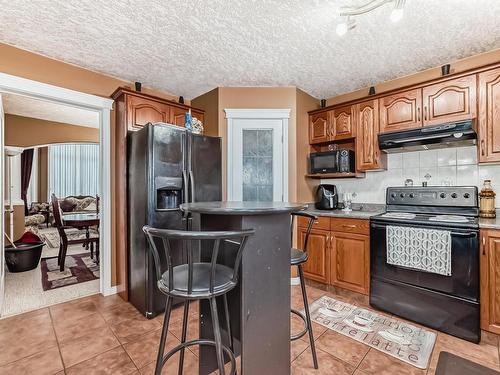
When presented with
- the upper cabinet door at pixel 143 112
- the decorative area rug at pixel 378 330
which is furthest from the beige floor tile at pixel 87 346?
the upper cabinet door at pixel 143 112

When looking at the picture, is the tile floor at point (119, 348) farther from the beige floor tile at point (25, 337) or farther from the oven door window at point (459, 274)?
the oven door window at point (459, 274)

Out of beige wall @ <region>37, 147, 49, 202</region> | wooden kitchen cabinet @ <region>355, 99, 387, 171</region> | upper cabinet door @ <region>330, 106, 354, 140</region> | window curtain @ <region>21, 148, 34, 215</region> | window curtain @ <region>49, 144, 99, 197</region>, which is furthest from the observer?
window curtain @ <region>49, 144, 99, 197</region>

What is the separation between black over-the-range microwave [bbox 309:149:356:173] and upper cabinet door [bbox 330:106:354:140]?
22 cm

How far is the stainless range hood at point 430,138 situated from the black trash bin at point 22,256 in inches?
194

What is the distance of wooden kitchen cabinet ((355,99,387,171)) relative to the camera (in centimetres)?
295

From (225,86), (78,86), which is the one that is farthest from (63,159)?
(225,86)

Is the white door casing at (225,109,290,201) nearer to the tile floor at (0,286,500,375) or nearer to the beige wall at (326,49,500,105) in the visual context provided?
the beige wall at (326,49,500,105)

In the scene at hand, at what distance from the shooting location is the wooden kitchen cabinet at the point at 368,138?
2.95 metres

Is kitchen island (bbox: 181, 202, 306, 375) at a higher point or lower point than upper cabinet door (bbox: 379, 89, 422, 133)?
lower

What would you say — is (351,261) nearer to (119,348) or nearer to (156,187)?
(156,187)

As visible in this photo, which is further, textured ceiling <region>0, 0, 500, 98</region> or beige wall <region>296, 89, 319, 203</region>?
beige wall <region>296, 89, 319, 203</region>

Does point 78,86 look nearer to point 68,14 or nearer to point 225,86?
point 68,14

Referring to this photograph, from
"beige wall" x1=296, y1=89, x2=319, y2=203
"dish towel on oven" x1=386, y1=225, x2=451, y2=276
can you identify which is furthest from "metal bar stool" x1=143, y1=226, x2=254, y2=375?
"beige wall" x1=296, y1=89, x2=319, y2=203

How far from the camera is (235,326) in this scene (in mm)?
1435
